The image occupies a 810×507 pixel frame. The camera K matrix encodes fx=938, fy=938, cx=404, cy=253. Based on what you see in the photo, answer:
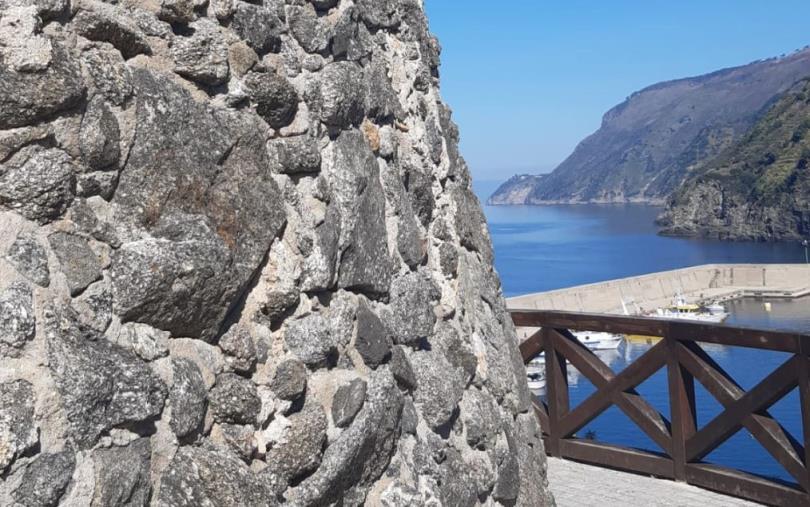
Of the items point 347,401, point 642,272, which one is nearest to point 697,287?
point 642,272

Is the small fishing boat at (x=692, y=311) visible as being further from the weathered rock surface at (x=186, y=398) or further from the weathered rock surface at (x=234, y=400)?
the weathered rock surface at (x=186, y=398)

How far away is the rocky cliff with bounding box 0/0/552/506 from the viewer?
170 centimetres

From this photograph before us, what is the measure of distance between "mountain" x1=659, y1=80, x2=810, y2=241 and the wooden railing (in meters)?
88.1

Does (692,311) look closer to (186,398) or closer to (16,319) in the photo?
(186,398)

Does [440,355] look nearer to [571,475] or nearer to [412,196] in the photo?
[412,196]

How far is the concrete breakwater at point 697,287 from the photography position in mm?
39969

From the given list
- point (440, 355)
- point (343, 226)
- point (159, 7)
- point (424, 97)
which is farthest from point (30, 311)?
point (424, 97)

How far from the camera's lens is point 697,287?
49.4 metres

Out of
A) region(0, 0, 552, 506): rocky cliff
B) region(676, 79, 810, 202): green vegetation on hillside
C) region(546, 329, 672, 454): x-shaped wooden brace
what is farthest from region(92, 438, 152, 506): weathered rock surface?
region(676, 79, 810, 202): green vegetation on hillside

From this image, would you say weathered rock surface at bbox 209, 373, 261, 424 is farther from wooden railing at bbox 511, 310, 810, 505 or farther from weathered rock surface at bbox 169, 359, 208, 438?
wooden railing at bbox 511, 310, 810, 505

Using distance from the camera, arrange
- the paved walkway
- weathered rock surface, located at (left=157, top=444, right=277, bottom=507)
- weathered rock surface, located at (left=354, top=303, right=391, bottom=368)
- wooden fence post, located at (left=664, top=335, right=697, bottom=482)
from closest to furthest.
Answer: weathered rock surface, located at (left=157, top=444, right=277, bottom=507)
weathered rock surface, located at (left=354, top=303, right=391, bottom=368)
the paved walkway
wooden fence post, located at (left=664, top=335, right=697, bottom=482)

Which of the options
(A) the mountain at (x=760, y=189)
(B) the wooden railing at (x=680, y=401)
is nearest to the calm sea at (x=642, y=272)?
(B) the wooden railing at (x=680, y=401)

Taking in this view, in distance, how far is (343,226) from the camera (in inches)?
101

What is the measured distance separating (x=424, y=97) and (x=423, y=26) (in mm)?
289
